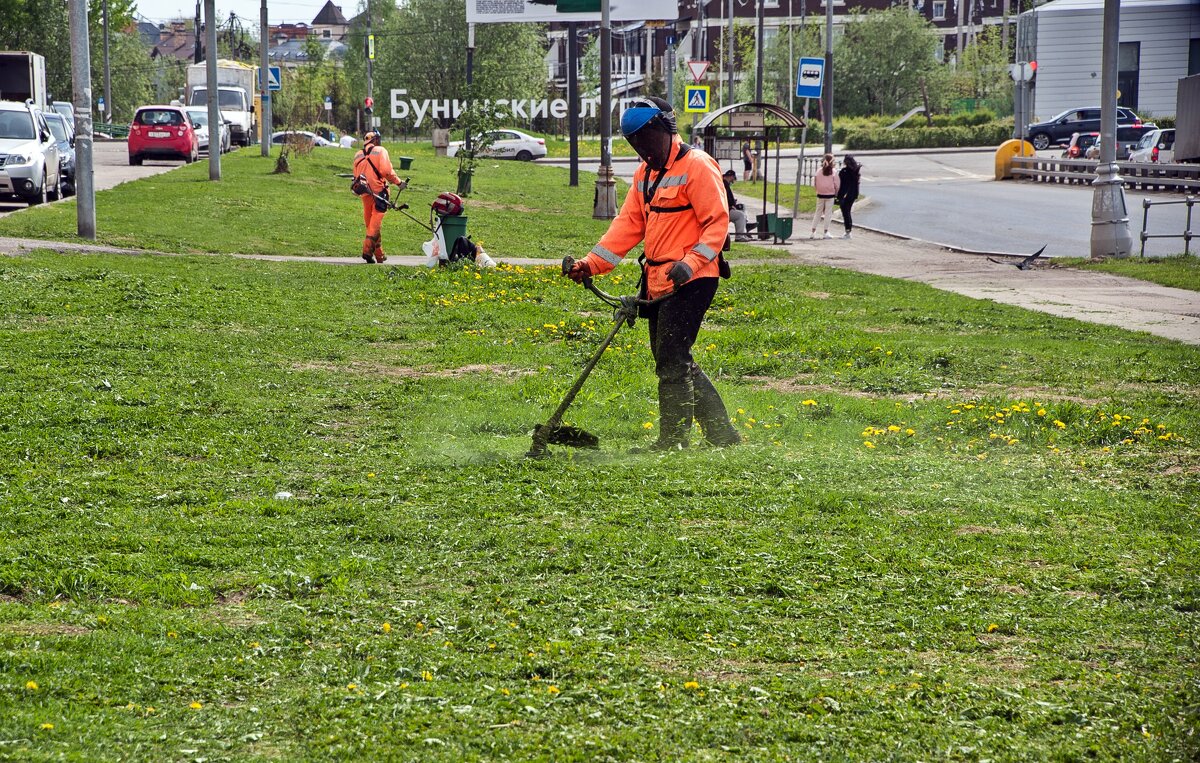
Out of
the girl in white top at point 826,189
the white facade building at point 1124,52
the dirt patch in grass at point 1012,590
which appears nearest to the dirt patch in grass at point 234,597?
the dirt patch in grass at point 1012,590

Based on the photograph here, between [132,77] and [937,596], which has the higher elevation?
[132,77]

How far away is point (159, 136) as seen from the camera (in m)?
38.8

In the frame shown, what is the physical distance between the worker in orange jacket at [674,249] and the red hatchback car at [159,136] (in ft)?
112

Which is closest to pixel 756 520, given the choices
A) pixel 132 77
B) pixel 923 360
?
pixel 923 360

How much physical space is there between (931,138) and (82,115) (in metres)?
51.7

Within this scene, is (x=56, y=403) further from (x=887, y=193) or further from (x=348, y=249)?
(x=887, y=193)

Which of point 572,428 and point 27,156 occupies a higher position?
point 27,156

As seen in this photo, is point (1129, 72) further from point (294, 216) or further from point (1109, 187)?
point (294, 216)

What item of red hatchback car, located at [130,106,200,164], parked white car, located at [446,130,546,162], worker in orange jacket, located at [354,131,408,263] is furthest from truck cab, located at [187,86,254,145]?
worker in orange jacket, located at [354,131,408,263]

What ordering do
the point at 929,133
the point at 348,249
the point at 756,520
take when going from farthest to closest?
the point at 929,133, the point at 348,249, the point at 756,520

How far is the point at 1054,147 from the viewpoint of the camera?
183 feet

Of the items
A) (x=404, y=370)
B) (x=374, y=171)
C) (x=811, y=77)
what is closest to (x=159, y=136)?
(x=811, y=77)

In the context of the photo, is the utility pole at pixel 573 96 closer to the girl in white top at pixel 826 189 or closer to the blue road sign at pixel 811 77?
the blue road sign at pixel 811 77

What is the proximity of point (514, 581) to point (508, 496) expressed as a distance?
4.27 ft
